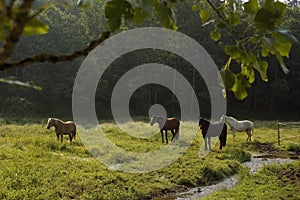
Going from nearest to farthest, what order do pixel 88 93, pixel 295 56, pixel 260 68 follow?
pixel 260 68, pixel 88 93, pixel 295 56

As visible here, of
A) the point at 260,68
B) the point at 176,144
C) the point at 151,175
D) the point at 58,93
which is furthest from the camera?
the point at 58,93

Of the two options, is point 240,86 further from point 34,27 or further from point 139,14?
point 34,27

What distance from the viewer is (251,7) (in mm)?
671

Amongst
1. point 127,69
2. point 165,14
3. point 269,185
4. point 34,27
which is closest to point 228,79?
point 165,14

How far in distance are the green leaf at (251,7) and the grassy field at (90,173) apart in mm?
5932

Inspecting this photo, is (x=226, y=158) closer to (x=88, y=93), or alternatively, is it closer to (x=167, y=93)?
(x=88, y=93)

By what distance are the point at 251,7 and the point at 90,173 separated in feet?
23.8

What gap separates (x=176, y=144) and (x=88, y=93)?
1543cm

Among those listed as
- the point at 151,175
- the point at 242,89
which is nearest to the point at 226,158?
the point at 151,175

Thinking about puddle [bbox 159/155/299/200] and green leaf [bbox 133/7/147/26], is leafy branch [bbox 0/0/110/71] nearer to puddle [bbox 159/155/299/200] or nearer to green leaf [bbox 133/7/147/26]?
green leaf [bbox 133/7/147/26]

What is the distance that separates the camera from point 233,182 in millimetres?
8188

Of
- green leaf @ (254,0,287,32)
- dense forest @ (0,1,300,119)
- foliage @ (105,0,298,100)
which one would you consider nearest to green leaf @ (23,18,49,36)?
foliage @ (105,0,298,100)

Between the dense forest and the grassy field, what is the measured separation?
51.6 ft

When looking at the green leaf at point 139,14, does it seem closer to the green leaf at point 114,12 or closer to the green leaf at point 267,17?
the green leaf at point 114,12
